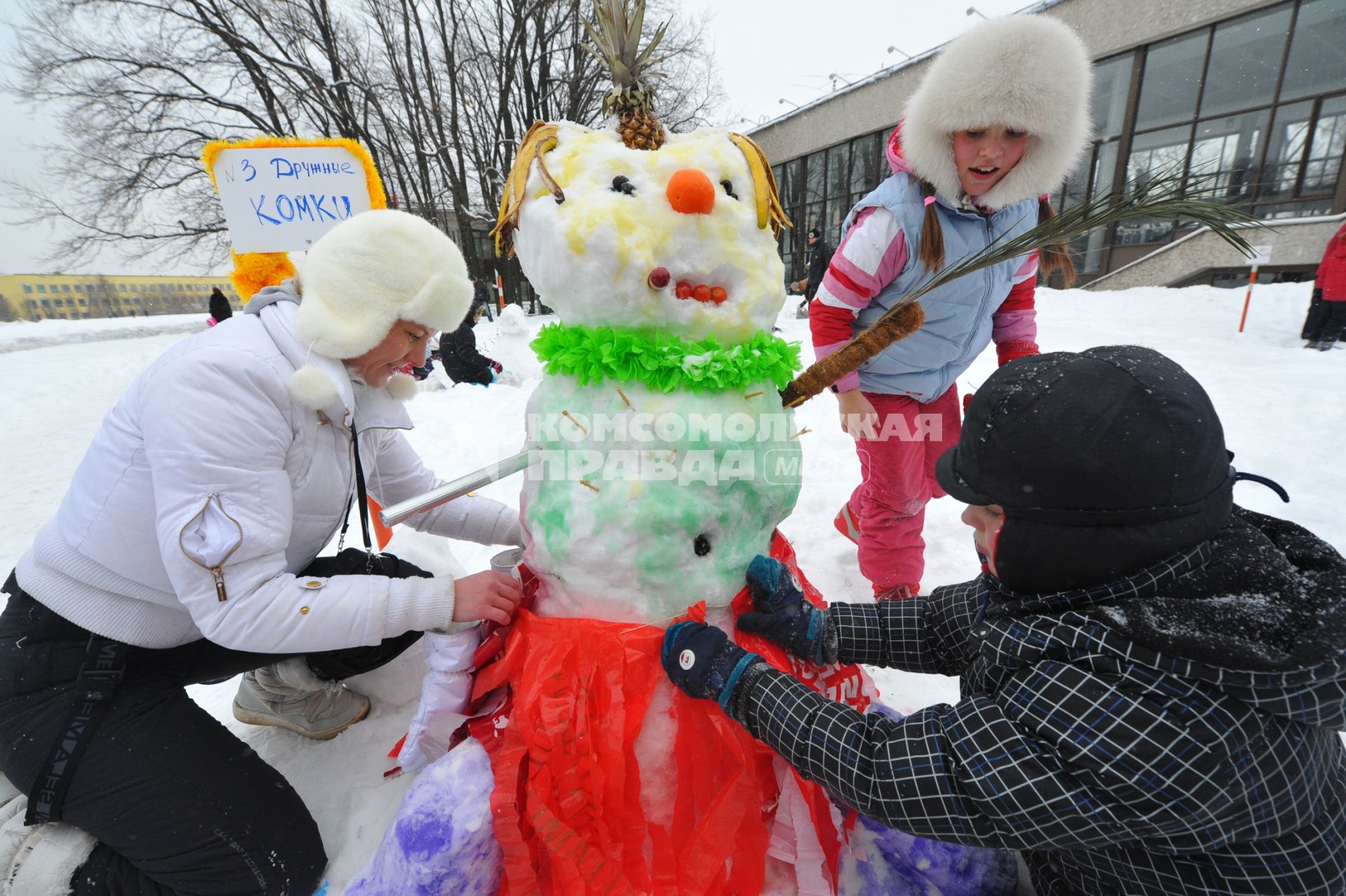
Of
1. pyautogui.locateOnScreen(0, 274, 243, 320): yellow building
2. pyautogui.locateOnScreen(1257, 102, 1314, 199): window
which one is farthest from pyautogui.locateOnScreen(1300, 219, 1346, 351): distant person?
pyautogui.locateOnScreen(0, 274, 243, 320): yellow building

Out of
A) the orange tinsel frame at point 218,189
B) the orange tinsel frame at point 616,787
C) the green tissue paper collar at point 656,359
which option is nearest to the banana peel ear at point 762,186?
the green tissue paper collar at point 656,359

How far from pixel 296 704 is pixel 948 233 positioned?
241cm

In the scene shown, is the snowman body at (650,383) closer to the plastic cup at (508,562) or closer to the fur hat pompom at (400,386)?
the plastic cup at (508,562)

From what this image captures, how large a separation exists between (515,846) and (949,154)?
204cm

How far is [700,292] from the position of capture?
52.3 inches

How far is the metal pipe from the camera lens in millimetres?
1356

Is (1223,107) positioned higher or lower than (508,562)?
higher

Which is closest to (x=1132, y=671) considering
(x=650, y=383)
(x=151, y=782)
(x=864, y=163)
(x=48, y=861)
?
(x=650, y=383)

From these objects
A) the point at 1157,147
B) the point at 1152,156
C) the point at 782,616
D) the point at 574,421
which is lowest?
the point at 782,616

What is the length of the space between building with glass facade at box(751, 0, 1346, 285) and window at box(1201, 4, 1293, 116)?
2 centimetres

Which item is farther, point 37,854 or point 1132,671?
point 37,854

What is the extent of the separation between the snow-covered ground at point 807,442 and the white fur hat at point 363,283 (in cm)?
118

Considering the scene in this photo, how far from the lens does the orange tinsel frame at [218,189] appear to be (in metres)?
3.02

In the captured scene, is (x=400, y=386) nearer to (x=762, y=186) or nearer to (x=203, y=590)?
(x=203, y=590)
